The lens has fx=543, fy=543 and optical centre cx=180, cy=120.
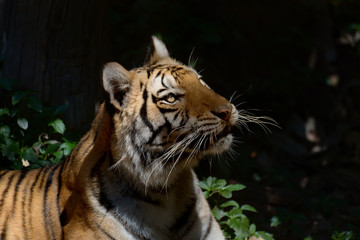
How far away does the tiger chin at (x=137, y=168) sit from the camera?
7.85 feet

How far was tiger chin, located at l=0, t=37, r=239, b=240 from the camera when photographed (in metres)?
2.39

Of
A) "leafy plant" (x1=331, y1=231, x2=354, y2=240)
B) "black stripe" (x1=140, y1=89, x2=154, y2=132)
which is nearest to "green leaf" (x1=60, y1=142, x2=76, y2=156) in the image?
"black stripe" (x1=140, y1=89, x2=154, y2=132)

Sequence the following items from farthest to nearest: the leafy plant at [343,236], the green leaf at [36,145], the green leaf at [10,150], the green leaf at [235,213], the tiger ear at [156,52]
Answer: the leafy plant at [343,236] → the green leaf at [36,145] → the green leaf at [10,150] → the green leaf at [235,213] → the tiger ear at [156,52]

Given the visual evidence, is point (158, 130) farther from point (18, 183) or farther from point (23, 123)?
point (23, 123)

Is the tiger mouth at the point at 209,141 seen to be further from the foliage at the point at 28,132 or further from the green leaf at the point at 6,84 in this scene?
the green leaf at the point at 6,84

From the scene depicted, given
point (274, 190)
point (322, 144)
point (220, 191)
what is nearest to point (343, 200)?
point (274, 190)

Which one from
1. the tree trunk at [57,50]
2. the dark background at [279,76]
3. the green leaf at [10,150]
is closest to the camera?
the green leaf at [10,150]

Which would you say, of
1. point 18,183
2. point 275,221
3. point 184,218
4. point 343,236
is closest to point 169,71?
point 184,218

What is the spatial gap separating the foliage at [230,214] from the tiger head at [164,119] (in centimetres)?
72

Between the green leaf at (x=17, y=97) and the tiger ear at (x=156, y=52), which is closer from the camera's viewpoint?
the tiger ear at (x=156, y=52)

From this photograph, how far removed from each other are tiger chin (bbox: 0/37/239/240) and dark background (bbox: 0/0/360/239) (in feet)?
4.31

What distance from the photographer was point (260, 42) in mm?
5969

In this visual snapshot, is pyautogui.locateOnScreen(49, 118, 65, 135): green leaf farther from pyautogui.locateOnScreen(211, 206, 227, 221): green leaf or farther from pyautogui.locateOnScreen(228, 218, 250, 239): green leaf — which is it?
pyautogui.locateOnScreen(228, 218, 250, 239): green leaf

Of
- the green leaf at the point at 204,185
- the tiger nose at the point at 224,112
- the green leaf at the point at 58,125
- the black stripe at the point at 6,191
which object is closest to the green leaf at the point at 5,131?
the green leaf at the point at 58,125
